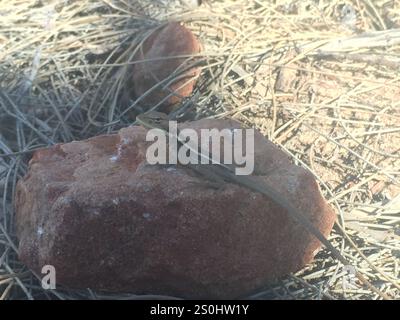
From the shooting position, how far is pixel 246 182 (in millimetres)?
2258

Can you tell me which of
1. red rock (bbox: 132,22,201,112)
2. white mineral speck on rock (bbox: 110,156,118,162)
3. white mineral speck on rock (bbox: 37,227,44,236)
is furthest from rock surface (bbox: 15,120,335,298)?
red rock (bbox: 132,22,201,112)

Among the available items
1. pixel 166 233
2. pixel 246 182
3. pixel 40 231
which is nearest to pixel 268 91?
pixel 246 182

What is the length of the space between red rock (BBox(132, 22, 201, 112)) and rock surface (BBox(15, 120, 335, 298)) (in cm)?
113

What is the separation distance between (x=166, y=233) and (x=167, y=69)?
63.4 inches

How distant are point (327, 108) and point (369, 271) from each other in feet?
3.95

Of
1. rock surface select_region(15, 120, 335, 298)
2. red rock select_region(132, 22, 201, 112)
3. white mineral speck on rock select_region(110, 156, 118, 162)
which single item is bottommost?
rock surface select_region(15, 120, 335, 298)

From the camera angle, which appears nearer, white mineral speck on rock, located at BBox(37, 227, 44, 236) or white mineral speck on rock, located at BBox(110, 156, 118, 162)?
white mineral speck on rock, located at BBox(37, 227, 44, 236)

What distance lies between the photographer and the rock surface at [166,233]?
2160 millimetres

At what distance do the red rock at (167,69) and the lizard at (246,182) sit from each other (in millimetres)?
831

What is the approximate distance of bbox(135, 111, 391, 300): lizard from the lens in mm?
2230

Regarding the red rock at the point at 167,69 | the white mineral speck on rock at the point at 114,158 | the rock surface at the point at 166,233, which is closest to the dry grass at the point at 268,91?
the red rock at the point at 167,69

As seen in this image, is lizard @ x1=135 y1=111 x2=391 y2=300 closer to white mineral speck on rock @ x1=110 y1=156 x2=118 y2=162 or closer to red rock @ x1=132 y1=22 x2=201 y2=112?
white mineral speck on rock @ x1=110 y1=156 x2=118 y2=162

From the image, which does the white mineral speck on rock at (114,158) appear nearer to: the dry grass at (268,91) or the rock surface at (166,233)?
the rock surface at (166,233)

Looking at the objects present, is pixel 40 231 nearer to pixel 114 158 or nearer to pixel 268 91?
pixel 114 158
